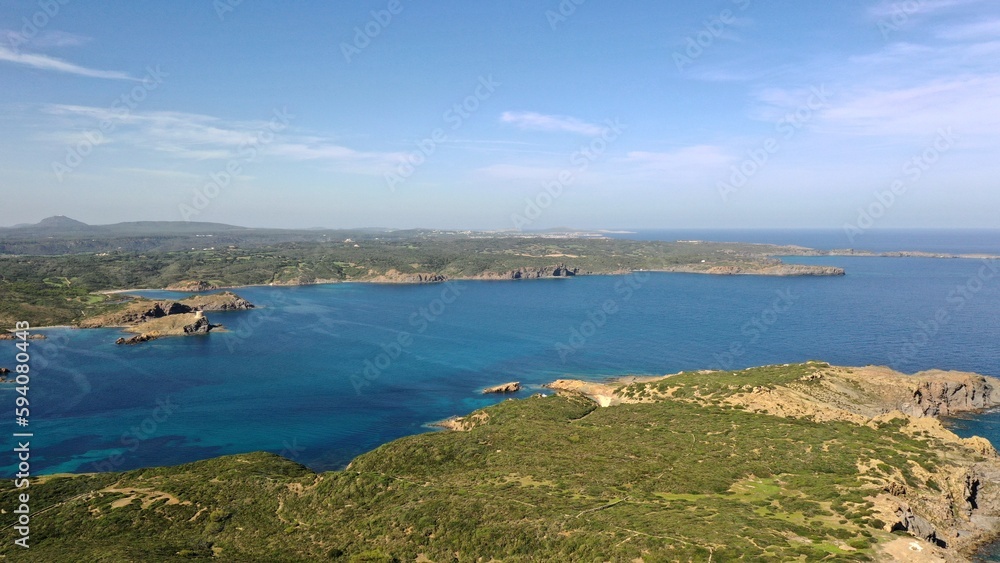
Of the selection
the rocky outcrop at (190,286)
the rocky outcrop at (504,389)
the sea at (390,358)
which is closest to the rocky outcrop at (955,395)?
the sea at (390,358)

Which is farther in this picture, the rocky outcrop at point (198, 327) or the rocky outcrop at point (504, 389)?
the rocky outcrop at point (198, 327)

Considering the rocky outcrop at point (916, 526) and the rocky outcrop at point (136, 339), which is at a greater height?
the rocky outcrop at point (916, 526)

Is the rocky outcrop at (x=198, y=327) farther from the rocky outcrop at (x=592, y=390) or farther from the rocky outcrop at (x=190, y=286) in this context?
the rocky outcrop at (x=592, y=390)

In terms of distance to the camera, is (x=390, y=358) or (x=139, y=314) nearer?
(x=390, y=358)

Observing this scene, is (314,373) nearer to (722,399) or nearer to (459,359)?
(459,359)

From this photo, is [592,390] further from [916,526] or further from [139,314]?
[139,314]

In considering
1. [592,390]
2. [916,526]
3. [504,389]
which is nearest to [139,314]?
[504,389]

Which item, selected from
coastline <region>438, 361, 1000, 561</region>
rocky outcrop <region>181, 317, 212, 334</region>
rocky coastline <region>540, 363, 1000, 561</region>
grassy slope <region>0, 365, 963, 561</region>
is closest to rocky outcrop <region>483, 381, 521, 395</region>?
coastline <region>438, 361, 1000, 561</region>

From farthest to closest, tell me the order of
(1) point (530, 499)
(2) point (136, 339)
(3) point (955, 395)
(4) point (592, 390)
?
(2) point (136, 339), (4) point (592, 390), (3) point (955, 395), (1) point (530, 499)
